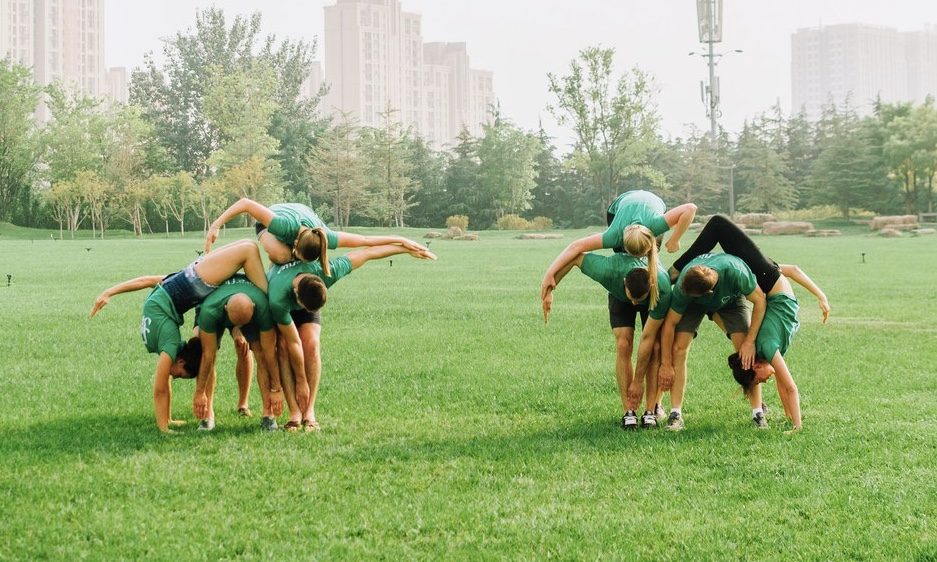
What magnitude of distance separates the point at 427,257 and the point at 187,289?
5.29 ft

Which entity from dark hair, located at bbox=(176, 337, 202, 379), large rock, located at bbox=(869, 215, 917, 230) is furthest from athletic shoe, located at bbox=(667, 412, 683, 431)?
large rock, located at bbox=(869, 215, 917, 230)

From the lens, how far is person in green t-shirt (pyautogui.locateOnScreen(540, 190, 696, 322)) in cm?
634

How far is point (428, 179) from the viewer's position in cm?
7012

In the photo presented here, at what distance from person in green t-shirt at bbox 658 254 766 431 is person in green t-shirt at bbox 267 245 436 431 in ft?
5.53

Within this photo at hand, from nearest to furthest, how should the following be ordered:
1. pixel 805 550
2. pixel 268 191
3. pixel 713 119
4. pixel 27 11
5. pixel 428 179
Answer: pixel 805 550, pixel 713 119, pixel 268 191, pixel 428 179, pixel 27 11

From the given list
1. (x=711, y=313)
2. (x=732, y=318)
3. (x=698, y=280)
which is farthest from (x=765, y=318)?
(x=698, y=280)

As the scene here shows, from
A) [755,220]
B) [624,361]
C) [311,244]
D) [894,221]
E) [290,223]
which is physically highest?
[755,220]

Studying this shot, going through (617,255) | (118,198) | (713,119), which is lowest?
(617,255)

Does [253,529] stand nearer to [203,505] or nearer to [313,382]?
[203,505]

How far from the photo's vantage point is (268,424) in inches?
260

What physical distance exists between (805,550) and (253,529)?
2498mm

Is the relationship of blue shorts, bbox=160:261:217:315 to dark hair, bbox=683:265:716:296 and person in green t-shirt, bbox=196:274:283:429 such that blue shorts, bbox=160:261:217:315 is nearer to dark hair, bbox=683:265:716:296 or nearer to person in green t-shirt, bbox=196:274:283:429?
person in green t-shirt, bbox=196:274:283:429

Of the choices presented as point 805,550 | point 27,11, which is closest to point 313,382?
point 805,550

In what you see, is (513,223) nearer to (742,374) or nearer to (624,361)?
(624,361)
